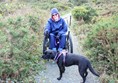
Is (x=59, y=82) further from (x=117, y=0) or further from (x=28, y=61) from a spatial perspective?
(x=117, y=0)

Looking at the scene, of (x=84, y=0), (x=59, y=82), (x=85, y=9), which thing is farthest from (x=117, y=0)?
(x=84, y=0)

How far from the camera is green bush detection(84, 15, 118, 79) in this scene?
18.4 ft

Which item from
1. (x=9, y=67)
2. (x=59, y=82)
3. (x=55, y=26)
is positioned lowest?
(x=59, y=82)

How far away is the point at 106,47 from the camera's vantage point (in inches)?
237

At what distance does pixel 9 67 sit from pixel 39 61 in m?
1.78

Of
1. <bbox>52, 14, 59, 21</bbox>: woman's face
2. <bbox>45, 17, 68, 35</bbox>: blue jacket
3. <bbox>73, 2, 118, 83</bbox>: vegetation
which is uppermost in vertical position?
<bbox>52, 14, 59, 21</bbox>: woman's face

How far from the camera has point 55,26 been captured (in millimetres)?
6625

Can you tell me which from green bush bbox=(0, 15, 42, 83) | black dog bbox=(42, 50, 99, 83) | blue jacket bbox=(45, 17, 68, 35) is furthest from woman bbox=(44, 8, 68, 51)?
black dog bbox=(42, 50, 99, 83)

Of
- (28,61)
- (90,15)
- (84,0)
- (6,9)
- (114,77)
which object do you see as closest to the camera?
(114,77)

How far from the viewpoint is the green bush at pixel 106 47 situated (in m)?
5.61

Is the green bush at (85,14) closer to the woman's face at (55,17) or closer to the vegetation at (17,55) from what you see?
the vegetation at (17,55)

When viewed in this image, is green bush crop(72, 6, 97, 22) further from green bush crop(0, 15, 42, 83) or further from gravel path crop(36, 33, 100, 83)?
gravel path crop(36, 33, 100, 83)

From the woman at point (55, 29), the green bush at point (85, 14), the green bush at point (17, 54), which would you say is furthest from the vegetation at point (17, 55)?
the green bush at point (85, 14)

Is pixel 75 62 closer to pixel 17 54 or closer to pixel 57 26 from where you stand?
pixel 17 54
